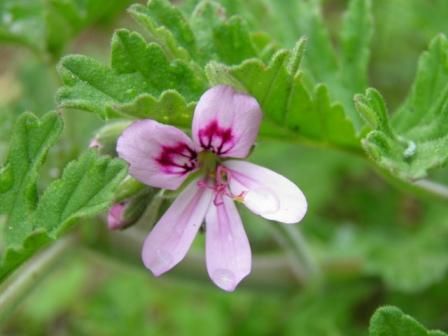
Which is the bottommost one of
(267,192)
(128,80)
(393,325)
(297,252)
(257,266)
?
(257,266)

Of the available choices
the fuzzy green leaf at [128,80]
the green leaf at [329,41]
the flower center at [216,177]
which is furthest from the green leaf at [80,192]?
the green leaf at [329,41]

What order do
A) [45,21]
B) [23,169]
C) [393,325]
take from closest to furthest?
[393,325] → [23,169] → [45,21]

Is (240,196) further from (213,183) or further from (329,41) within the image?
(329,41)

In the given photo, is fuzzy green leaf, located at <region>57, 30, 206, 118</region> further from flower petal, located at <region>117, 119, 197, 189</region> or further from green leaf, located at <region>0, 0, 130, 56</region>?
green leaf, located at <region>0, 0, 130, 56</region>

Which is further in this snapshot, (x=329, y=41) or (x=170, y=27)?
(x=329, y=41)

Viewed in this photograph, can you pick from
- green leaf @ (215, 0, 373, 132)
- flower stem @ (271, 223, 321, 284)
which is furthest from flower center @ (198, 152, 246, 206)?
flower stem @ (271, 223, 321, 284)

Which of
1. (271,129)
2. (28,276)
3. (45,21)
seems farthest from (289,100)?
(45,21)

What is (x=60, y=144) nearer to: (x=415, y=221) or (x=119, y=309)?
(x=119, y=309)
